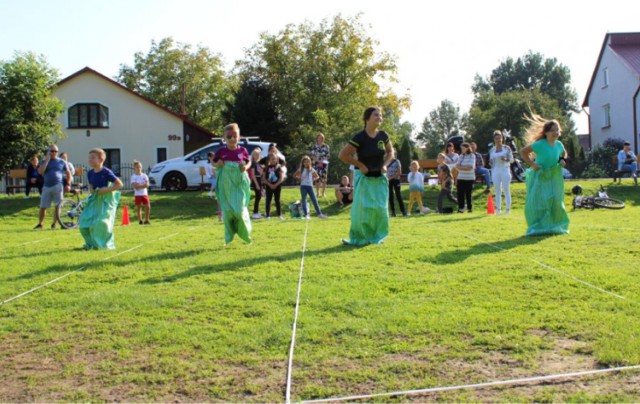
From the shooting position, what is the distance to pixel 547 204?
390 inches

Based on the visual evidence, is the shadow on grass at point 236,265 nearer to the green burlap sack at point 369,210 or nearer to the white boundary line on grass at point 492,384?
the green burlap sack at point 369,210

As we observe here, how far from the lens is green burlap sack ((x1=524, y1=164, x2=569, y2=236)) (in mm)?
9930

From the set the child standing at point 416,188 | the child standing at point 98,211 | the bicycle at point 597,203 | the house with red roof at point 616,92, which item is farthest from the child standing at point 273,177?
the house with red roof at point 616,92

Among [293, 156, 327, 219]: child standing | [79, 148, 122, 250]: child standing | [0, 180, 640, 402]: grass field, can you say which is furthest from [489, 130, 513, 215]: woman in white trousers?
[79, 148, 122, 250]: child standing

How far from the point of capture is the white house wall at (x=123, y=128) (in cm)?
4178

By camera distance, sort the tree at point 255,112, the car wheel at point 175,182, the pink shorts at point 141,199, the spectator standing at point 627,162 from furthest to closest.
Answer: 1. the tree at point 255,112
2. the car wheel at point 175,182
3. the spectator standing at point 627,162
4. the pink shorts at point 141,199

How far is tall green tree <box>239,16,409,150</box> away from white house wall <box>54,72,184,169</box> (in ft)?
30.0

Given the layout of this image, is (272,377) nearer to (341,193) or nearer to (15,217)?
(341,193)

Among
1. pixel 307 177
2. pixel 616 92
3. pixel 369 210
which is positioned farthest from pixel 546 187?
pixel 616 92

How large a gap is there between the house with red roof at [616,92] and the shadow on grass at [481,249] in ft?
120

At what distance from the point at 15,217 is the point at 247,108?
26801mm

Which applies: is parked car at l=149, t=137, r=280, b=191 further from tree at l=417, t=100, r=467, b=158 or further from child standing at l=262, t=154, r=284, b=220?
tree at l=417, t=100, r=467, b=158

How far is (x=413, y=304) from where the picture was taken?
556 centimetres

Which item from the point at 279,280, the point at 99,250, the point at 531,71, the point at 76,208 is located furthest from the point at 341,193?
the point at 531,71
